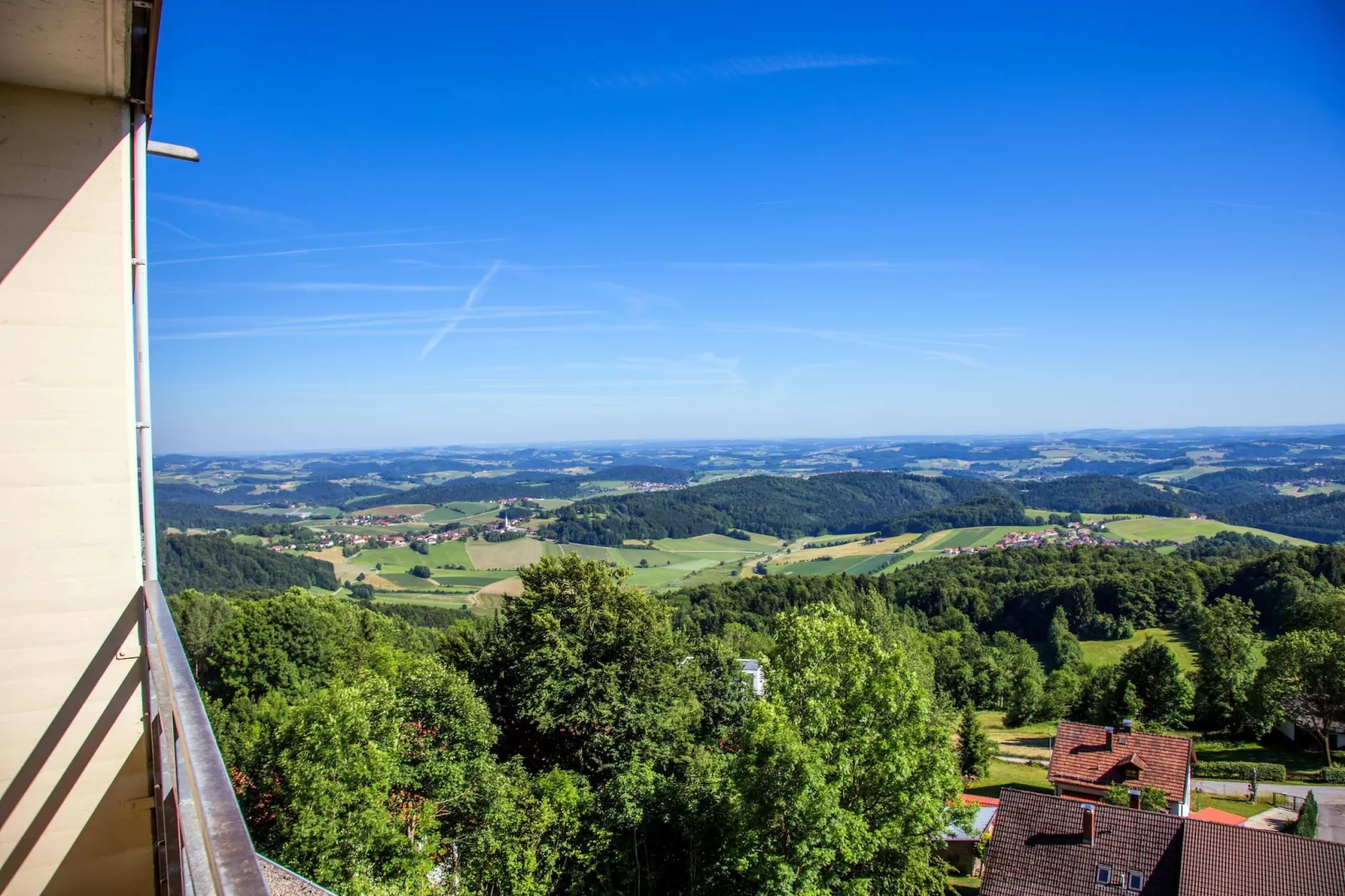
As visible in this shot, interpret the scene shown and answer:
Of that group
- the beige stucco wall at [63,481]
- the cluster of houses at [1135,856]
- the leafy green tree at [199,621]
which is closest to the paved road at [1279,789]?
the cluster of houses at [1135,856]

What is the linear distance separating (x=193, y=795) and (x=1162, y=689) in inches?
1658

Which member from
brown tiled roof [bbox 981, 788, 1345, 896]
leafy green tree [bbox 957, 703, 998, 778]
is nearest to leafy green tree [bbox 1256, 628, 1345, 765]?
leafy green tree [bbox 957, 703, 998, 778]

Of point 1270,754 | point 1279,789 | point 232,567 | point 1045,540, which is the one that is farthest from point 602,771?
point 1045,540

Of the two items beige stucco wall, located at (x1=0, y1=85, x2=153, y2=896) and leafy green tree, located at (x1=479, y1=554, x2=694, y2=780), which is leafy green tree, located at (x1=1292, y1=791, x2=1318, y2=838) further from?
beige stucco wall, located at (x1=0, y1=85, x2=153, y2=896)

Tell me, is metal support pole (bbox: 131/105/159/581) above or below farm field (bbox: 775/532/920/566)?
above

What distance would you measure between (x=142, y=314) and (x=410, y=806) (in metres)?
12.3

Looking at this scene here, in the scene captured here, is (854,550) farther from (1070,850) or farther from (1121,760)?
(1070,850)

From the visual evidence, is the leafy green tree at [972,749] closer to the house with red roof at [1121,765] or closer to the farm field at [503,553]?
the house with red roof at [1121,765]

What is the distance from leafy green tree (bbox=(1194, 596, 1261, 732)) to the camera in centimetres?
3344

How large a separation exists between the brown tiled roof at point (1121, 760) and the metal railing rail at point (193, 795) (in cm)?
2696

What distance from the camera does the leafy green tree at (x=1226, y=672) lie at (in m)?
33.4

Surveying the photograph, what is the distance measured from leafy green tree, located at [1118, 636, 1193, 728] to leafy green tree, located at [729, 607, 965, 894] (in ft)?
89.9

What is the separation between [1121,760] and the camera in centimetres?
2311

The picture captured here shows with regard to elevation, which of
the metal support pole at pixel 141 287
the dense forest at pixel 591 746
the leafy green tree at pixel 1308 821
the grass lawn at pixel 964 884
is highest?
the metal support pole at pixel 141 287
